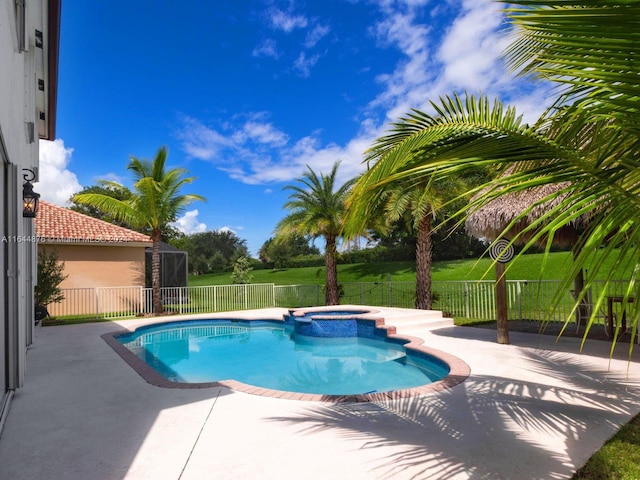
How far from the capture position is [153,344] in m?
10.8

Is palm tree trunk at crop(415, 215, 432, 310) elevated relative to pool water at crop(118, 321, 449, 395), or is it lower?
elevated

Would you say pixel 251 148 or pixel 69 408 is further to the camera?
pixel 251 148

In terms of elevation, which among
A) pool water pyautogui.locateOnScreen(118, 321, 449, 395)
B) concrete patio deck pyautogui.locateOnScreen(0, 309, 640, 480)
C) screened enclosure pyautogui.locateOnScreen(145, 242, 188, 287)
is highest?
screened enclosure pyautogui.locateOnScreen(145, 242, 188, 287)

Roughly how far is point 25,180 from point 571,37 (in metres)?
7.44

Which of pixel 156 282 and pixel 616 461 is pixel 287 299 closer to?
pixel 156 282

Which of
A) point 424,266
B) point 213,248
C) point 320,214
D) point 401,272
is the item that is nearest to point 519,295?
point 424,266

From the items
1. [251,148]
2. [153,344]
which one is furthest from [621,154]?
[251,148]

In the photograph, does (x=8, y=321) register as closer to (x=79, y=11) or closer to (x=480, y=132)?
(x=480, y=132)

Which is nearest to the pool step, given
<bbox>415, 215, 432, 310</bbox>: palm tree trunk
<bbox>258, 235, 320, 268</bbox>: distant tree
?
<bbox>415, 215, 432, 310</bbox>: palm tree trunk

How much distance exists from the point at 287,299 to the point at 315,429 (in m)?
14.3

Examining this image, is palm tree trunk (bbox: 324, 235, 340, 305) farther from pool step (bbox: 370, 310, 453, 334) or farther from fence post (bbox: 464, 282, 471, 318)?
fence post (bbox: 464, 282, 471, 318)

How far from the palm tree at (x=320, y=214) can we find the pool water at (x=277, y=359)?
4460 millimetres

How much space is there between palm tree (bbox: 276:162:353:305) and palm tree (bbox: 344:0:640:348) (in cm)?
1361

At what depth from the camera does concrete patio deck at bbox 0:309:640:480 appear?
302cm
